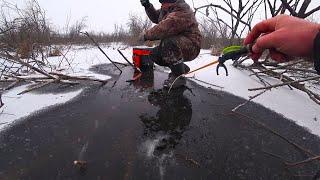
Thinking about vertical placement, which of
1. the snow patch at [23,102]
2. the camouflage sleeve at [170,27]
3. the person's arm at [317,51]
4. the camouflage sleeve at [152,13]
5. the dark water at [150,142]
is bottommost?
the dark water at [150,142]

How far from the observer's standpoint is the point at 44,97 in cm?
369

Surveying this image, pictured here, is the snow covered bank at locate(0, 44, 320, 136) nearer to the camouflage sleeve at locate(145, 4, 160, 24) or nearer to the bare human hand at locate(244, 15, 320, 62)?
the camouflage sleeve at locate(145, 4, 160, 24)

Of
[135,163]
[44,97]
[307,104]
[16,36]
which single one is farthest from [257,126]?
[16,36]

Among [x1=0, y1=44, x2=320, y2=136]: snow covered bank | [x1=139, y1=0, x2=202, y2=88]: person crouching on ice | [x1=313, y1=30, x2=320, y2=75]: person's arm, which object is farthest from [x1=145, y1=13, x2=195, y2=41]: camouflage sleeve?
[x1=313, y1=30, x2=320, y2=75]: person's arm

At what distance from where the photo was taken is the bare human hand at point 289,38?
1.43 m

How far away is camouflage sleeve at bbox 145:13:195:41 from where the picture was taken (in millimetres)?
4344

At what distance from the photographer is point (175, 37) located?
454 centimetres

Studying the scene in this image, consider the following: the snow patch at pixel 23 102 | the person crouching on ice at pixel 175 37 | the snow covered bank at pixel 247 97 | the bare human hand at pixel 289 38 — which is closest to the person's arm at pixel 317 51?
the bare human hand at pixel 289 38

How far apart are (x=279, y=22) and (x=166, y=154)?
131 centimetres

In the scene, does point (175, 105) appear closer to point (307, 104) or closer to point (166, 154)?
point (166, 154)

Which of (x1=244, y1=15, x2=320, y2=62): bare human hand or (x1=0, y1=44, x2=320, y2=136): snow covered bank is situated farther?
(x1=0, y1=44, x2=320, y2=136): snow covered bank

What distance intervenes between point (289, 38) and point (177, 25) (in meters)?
3.02

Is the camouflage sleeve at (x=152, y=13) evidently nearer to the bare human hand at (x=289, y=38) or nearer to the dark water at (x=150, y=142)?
the dark water at (x=150, y=142)

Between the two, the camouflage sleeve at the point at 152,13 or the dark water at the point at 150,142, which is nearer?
the dark water at the point at 150,142
